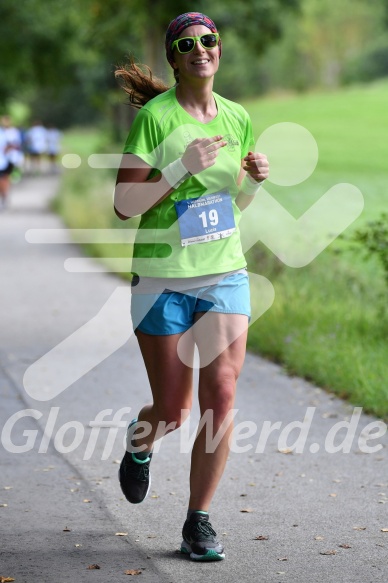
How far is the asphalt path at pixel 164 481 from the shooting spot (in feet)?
15.0

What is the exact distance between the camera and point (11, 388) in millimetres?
8211

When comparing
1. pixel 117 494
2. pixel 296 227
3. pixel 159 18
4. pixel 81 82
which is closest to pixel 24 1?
pixel 81 82

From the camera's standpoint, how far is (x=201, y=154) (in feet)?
14.6

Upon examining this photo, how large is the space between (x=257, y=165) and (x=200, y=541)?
1414mm

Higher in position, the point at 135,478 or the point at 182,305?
the point at 182,305

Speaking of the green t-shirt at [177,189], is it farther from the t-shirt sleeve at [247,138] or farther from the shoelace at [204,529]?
the shoelace at [204,529]

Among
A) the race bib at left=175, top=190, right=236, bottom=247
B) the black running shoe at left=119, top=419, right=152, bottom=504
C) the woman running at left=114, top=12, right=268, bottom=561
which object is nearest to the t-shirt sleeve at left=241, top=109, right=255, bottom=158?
the woman running at left=114, top=12, right=268, bottom=561

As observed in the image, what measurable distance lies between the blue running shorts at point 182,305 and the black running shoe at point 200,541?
0.71m

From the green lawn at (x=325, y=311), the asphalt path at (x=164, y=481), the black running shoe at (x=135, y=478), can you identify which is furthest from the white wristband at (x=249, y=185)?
the green lawn at (x=325, y=311)

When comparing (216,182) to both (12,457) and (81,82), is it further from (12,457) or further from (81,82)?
(81,82)

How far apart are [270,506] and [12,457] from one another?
155cm

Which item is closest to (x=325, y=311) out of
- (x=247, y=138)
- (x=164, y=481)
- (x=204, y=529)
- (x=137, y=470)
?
(x=164, y=481)

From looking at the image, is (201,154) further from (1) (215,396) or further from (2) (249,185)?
(1) (215,396)

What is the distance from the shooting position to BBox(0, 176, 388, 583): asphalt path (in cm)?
457
